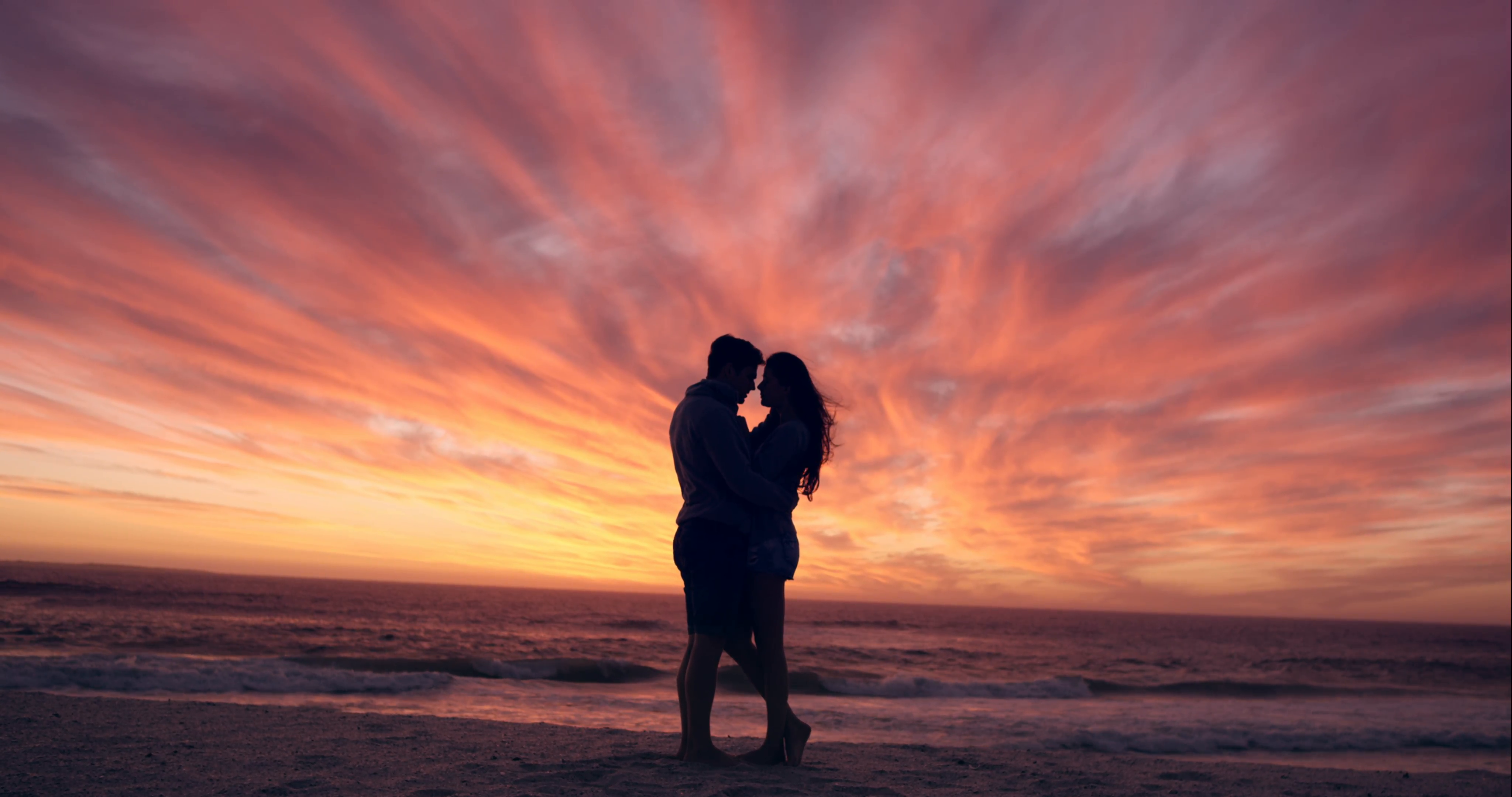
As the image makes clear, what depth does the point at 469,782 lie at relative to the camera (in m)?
3.37

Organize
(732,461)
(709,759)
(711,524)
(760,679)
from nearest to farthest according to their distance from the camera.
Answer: (732,461) < (711,524) < (709,759) < (760,679)

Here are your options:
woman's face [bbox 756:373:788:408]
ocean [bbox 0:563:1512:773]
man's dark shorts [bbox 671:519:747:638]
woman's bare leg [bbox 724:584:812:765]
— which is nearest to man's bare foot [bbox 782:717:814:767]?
woman's bare leg [bbox 724:584:812:765]

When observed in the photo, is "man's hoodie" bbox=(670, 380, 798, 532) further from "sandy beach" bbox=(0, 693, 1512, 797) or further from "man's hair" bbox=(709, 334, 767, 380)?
"sandy beach" bbox=(0, 693, 1512, 797)

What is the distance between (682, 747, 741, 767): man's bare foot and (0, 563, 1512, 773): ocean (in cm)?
477

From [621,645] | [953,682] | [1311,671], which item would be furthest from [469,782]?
[1311,671]

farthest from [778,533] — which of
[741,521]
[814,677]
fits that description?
[814,677]

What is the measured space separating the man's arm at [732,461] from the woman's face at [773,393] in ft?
1.31

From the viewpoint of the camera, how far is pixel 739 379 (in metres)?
3.71

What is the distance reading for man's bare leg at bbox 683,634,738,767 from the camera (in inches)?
137

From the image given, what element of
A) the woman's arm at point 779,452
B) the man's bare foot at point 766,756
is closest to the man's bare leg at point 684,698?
the man's bare foot at point 766,756

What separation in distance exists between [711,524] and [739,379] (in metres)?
0.69

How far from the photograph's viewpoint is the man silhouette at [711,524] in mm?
3463

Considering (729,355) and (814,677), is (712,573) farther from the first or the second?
(814,677)

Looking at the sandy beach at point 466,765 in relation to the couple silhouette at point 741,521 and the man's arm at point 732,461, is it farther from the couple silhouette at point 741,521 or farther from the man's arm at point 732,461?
the man's arm at point 732,461
